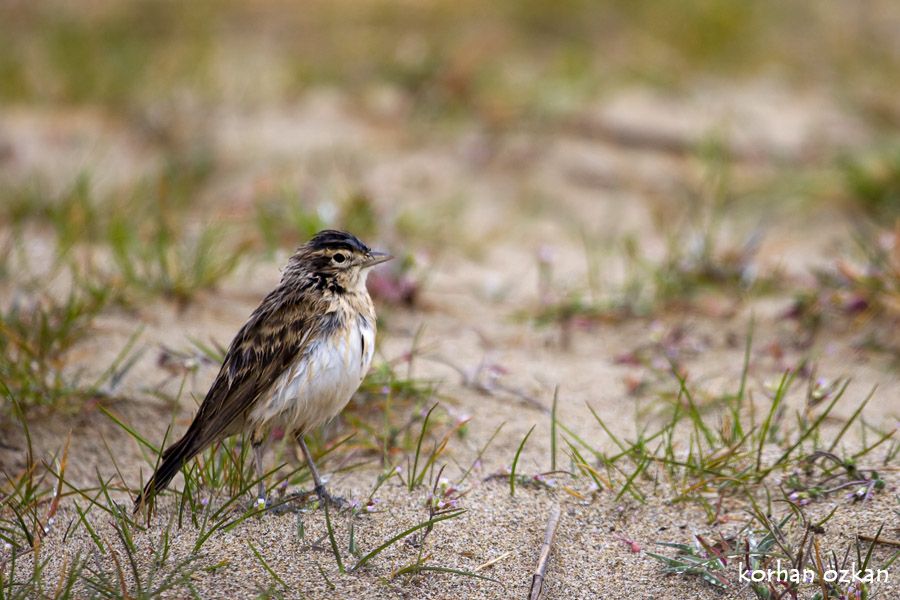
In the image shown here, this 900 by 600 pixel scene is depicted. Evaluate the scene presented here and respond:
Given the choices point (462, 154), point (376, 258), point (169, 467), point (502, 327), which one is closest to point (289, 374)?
point (169, 467)

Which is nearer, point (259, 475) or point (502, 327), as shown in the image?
point (259, 475)

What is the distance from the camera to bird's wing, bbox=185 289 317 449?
402 cm

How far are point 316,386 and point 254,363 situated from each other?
0.27 metres

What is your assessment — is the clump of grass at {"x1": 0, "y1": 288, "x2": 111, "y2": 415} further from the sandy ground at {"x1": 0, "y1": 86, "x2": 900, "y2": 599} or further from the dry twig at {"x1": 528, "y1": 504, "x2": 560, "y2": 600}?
the dry twig at {"x1": 528, "y1": 504, "x2": 560, "y2": 600}

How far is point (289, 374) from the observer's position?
161 inches

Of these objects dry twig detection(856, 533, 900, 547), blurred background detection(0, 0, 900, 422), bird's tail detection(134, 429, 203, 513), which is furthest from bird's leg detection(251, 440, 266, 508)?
dry twig detection(856, 533, 900, 547)

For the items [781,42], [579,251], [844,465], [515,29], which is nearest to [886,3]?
[781,42]

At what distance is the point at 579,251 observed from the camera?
7453mm

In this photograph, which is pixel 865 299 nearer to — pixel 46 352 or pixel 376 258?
pixel 376 258

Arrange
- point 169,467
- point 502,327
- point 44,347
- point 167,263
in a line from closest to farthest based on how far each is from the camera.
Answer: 1. point 169,467
2. point 44,347
3. point 167,263
4. point 502,327

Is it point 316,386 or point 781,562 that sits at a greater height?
point 316,386

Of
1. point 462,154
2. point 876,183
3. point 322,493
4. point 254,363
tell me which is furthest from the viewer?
point 462,154

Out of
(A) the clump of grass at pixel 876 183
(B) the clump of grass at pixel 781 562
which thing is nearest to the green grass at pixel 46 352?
(B) the clump of grass at pixel 781 562

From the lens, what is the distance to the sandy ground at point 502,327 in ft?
12.5
